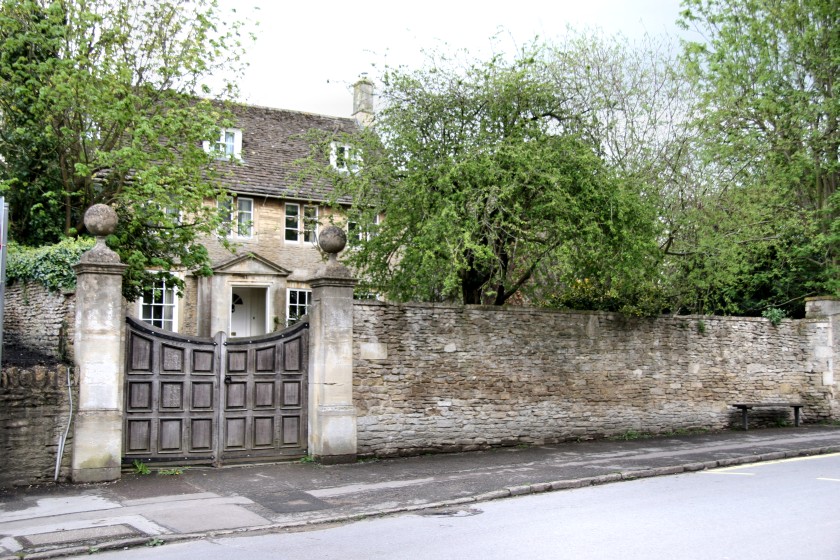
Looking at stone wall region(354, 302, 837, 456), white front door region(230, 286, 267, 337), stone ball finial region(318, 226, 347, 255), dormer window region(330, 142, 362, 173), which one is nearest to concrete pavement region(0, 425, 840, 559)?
stone wall region(354, 302, 837, 456)

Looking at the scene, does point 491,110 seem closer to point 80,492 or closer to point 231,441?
point 231,441

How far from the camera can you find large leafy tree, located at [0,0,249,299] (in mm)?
14109

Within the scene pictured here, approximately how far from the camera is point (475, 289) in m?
16.6

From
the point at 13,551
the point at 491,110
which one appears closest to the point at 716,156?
the point at 491,110

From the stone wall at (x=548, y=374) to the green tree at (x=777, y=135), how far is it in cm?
185

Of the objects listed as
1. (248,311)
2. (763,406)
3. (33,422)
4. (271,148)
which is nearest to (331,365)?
(33,422)

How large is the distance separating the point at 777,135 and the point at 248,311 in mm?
17081

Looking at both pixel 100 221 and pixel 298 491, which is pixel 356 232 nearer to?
pixel 100 221

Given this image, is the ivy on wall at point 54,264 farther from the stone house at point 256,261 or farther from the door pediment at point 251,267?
the door pediment at point 251,267

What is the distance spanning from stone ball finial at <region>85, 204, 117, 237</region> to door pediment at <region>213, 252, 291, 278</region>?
42.4 feet

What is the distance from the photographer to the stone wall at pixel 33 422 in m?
10.6

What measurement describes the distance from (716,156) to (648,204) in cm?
517

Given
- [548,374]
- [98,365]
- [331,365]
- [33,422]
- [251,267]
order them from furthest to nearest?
[251,267] < [548,374] < [331,365] < [98,365] < [33,422]

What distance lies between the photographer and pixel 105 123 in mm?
15109
